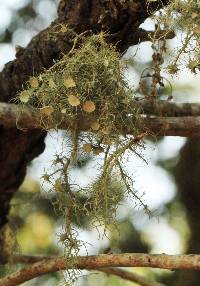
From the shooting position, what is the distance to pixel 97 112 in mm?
890

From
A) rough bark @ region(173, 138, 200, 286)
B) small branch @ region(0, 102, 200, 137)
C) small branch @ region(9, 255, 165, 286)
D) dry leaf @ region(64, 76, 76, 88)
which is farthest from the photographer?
rough bark @ region(173, 138, 200, 286)

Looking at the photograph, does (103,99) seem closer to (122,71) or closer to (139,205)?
(122,71)

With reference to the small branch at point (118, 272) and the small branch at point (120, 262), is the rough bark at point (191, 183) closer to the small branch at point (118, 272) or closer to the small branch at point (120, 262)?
the small branch at point (118, 272)

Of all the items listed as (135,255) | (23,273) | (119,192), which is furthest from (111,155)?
(23,273)

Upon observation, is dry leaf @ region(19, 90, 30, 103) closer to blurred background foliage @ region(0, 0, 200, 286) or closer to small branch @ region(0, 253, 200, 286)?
small branch @ region(0, 253, 200, 286)

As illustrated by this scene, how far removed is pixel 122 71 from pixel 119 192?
0.18 m

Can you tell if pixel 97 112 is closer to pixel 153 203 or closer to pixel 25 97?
pixel 25 97

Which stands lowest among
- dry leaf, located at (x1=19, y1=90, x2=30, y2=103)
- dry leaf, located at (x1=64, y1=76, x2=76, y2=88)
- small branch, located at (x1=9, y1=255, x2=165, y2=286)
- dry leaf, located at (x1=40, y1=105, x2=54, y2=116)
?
small branch, located at (x1=9, y1=255, x2=165, y2=286)

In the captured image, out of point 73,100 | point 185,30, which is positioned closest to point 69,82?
point 73,100

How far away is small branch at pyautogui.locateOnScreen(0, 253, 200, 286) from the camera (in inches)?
34.2

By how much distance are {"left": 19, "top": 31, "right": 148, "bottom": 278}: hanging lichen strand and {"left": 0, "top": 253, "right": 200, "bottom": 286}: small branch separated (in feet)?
0.12

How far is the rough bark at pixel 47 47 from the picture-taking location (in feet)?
3.44

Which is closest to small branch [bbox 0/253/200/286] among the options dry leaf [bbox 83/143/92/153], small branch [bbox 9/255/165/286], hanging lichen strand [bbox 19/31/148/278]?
hanging lichen strand [bbox 19/31/148/278]

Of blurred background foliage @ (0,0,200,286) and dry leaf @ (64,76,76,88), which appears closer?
Answer: dry leaf @ (64,76,76,88)
